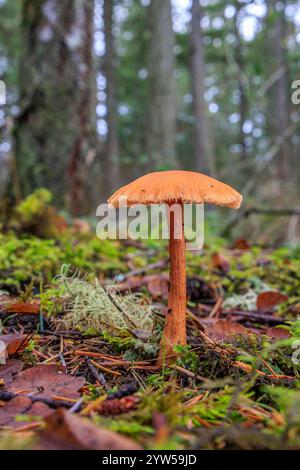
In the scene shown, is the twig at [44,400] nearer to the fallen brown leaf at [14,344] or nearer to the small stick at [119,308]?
the fallen brown leaf at [14,344]

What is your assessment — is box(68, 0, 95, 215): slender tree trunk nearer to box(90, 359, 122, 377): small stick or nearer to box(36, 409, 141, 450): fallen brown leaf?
box(90, 359, 122, 377): small stick

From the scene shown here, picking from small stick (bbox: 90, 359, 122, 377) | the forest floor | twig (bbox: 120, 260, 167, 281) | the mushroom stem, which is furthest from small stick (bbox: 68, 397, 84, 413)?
twig (bbox: 120, 260, 167, 281)

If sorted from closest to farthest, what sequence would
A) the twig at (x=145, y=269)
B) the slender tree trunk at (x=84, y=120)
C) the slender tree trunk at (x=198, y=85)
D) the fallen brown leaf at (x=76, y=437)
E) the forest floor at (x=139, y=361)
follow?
the fallen brown leaf at (x=76, y=437), the forest floor at (x=139, y=361), the twig at (x=145, y=269), the slender tree trunk at (x=84, y=120), the slender tree trunk at (x=198, y=85)

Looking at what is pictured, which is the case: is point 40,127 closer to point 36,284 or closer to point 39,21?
point 39,21

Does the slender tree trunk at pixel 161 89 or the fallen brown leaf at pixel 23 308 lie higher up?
the slender tree trunk at pixel 161 89

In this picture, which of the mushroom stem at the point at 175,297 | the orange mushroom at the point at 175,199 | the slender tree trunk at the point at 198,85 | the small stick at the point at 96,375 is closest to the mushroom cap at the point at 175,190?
the orange mushroom at the point at 175,199
